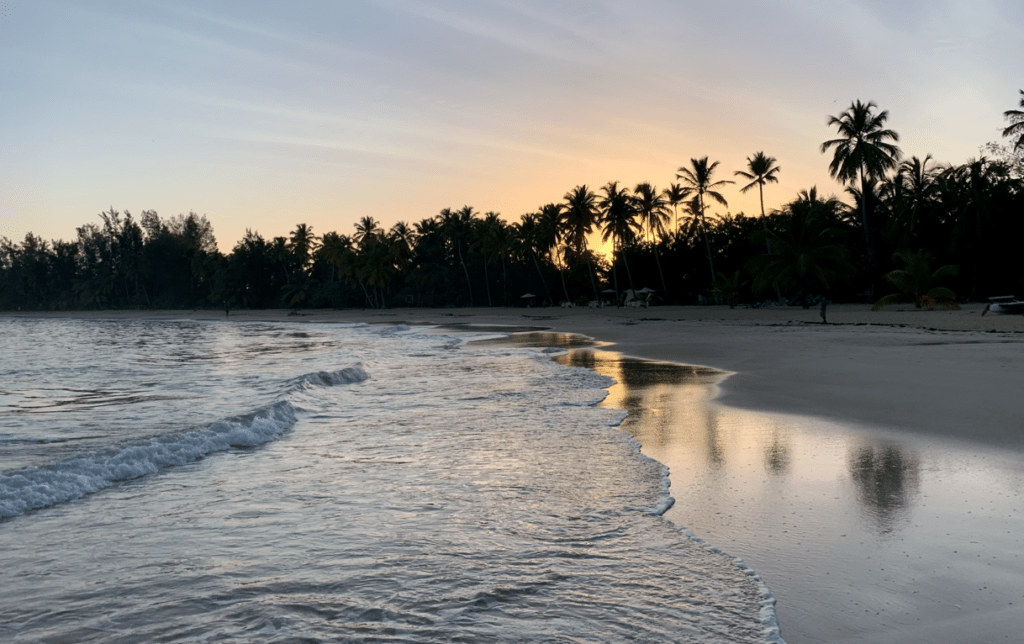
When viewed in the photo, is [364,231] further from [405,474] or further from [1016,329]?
[405,474]

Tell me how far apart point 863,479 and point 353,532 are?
387cm

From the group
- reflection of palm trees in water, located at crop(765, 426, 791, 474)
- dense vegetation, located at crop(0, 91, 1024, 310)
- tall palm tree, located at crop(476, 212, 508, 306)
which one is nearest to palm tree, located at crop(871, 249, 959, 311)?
dense vegetation, located at crop(0, 91, 1024, 310)

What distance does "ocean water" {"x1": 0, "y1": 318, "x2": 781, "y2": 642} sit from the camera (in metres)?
3.36

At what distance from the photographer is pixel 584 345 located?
23.9 meters

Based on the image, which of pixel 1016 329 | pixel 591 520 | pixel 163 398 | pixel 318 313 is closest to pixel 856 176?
pixel 1016 329

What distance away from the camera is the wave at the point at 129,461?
19.1 feet

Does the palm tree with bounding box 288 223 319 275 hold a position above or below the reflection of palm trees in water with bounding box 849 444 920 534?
above

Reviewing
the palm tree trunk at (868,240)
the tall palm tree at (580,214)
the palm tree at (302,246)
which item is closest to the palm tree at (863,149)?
the palm tree trunk at (868,240)

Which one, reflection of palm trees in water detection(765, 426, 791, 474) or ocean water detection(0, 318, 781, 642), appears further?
reflection of palm trees in water detection(765, 426, 791, 474)

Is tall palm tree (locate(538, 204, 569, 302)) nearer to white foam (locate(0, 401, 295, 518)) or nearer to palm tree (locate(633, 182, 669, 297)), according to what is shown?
palm tree (locate(633, 182, 669, 297))

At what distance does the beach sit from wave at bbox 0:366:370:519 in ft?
15.0

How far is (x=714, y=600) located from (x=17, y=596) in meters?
3.51

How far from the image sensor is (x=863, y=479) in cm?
570

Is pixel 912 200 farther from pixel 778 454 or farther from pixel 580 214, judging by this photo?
pixel 778 454
